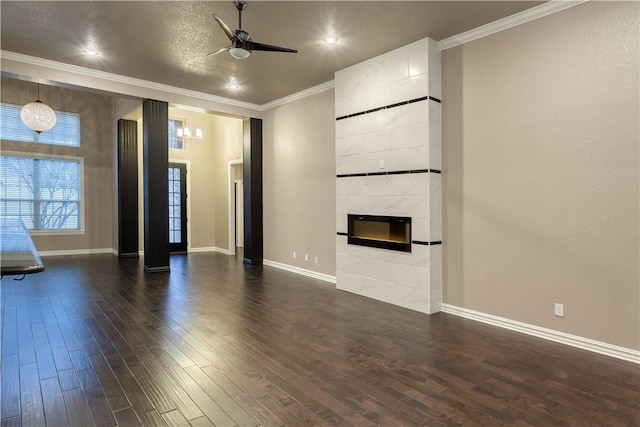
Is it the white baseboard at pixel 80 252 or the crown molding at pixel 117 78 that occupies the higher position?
the crown molding at pixel 117 78

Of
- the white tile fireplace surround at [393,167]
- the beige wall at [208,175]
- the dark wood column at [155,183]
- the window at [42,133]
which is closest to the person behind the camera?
the white tile fireplace surround at [393,167]

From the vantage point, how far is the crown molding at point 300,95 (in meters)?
6.06

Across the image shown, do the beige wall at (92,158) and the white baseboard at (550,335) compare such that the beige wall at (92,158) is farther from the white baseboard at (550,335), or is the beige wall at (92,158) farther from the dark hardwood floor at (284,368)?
the white baseboard at (550,335)

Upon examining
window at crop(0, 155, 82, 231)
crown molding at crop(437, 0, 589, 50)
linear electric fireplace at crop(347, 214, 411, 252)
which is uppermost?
crown molding at crop(437, 0, 589, 50)

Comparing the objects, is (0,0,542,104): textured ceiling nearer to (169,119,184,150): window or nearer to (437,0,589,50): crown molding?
(437,0,589,50): crown molding

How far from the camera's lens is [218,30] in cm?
420

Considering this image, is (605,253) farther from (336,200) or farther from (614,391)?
(336,200)

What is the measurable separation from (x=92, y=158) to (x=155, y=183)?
3725 millimetres

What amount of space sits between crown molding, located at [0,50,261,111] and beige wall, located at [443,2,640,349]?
14.4 feet

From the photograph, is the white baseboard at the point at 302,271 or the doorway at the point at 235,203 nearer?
the white baseboard at the point at 302,271

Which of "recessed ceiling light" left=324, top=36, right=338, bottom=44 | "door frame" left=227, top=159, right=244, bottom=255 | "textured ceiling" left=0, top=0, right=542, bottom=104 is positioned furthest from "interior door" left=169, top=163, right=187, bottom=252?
"recessed ceiling light" left=324, top=36, right=338, bottom=44

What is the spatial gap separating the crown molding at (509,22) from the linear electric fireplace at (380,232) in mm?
2188

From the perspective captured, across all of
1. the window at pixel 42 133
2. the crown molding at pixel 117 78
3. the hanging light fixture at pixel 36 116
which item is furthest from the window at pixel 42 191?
the crown molding at pixel 117 78

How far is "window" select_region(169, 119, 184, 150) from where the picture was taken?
9.29m
